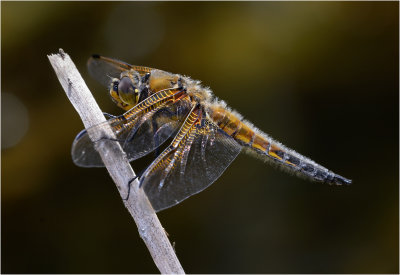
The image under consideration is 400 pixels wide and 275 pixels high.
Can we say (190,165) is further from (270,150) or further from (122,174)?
(270,150)

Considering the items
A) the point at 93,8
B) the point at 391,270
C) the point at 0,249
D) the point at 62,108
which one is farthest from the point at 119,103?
the point at 391,270

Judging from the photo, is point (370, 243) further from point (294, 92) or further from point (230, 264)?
point (294, 92)

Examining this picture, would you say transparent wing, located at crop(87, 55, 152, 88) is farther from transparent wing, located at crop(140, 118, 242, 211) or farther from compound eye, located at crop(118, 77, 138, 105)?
transparent wing, located at crop(140, 118, 242, 211)

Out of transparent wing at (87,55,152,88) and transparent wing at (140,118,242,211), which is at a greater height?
transparent wing at (87,55,152,88)

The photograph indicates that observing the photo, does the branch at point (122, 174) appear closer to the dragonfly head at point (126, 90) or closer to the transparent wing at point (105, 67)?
the dragonfly head at point (126, 90)

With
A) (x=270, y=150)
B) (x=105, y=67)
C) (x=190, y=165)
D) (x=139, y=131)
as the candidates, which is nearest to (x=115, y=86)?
(x=139, y=131)

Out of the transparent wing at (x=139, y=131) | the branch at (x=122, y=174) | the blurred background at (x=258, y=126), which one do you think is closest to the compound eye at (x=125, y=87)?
the transparent wing at (x=139, y=131)

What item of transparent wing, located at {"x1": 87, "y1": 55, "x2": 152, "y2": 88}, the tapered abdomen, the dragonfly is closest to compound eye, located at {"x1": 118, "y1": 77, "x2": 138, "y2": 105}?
the dragonfly

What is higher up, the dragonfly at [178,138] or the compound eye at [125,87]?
the compound eye at [125,87]
